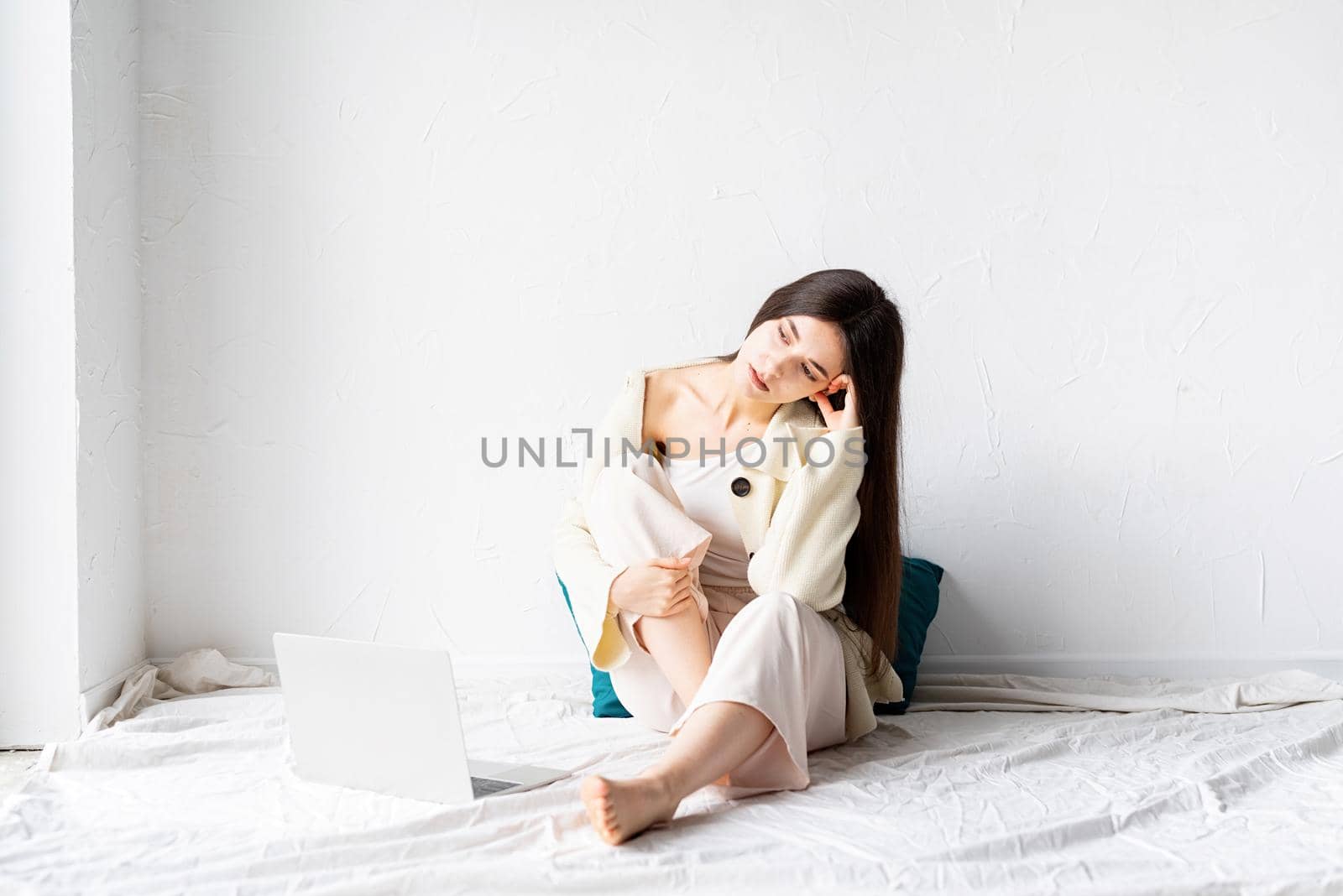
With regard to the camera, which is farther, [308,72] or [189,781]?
[308,72]

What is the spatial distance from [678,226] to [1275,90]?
3.59ft

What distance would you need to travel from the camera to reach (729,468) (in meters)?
1.56

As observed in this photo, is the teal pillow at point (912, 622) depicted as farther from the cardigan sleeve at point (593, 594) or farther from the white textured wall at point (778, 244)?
the cardigan sleeve at point (593, 594)

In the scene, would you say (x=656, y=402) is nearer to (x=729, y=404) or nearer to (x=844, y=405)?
(x=729, y=404)

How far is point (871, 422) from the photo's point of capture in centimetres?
152

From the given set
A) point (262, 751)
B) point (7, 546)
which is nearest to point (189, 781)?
point (262, 751)

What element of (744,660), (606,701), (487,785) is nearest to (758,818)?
(744,660)

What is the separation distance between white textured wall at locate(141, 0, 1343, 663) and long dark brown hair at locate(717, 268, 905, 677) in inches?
16.3

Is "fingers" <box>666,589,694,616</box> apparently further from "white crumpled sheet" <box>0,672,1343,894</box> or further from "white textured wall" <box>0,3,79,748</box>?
"white textured wall" <box>0,3,79,748</box>

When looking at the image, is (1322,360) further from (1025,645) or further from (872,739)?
(872,739)

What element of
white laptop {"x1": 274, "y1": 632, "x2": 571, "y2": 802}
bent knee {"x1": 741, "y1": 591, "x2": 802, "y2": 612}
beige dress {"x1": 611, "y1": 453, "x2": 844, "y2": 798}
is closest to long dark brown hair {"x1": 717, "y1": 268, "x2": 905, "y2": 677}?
beige dress {"x1": 611, "y1": 453, "x2": 844, "y2": 798}

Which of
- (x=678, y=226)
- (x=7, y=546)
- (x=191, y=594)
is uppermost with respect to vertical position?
(x=678, y=226)

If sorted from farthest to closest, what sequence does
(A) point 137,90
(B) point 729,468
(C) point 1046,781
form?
(A) point 137,90 < (B) point 729,468 < (C) point 1046,781

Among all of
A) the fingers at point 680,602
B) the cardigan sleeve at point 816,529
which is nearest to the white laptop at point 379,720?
the fingers at point 680,602
